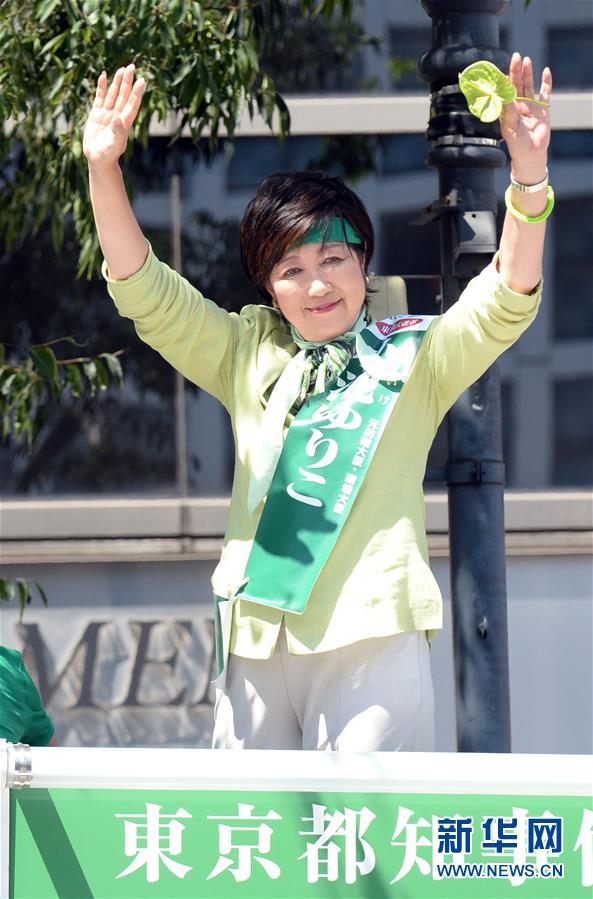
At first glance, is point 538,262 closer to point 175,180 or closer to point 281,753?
point 281,753

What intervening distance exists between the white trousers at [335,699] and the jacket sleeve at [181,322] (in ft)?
1.95

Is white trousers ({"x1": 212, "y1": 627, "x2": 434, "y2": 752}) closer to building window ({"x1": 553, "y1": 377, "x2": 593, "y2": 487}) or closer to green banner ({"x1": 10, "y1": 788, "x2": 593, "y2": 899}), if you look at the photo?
green banner ({"x1": 10, "y1": 788, "x2": 593, "y2": 899})

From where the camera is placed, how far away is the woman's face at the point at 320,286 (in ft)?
9.50

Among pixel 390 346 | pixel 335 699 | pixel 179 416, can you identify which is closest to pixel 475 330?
pixel 390 346

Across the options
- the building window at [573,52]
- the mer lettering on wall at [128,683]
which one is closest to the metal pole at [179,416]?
the mer lettering on wall at [128,683]

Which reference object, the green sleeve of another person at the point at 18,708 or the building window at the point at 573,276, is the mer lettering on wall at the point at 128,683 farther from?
the green sleeve of another person at the point at 18,708

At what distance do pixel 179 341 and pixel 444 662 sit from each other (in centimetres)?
397

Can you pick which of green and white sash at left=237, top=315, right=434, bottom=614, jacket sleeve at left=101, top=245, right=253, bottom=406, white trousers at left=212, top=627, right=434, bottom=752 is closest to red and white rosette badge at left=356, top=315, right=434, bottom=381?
green and white sash at left=237, top=315, right=434, bottom=614

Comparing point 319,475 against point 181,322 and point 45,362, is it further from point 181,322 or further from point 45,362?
point 45,362

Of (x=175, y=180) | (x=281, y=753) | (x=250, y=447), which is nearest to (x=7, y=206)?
(x=175, y=180)

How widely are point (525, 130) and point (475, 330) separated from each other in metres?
0.38

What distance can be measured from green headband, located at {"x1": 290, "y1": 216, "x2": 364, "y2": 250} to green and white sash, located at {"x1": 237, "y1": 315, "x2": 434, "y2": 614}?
0.22 meters

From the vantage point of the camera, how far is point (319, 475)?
2797 millimetres

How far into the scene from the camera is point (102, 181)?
280cm
